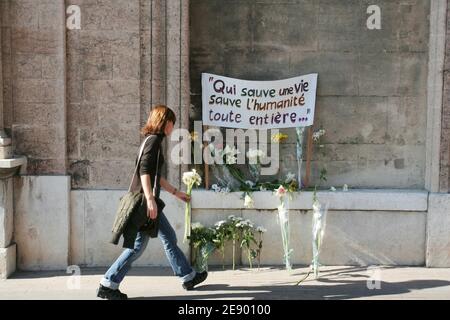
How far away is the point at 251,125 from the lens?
25.0 ft

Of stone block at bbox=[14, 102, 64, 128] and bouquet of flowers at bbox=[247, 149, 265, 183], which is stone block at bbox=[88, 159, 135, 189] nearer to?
stone block at bbox=[14, 102, 64, 128]

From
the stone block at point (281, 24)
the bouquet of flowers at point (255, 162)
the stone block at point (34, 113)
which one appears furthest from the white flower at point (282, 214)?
the stone block at point (34, 113)

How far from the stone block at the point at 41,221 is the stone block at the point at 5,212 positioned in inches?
4.8

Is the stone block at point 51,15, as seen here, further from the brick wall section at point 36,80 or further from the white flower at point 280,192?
the white flower at point 280,192

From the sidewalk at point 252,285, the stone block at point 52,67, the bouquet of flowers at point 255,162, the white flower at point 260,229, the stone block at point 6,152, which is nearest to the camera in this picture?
the sidewalk at point 252,285

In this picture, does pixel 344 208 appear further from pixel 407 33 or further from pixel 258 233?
pixel 407 33

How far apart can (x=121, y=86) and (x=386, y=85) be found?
2.98 m

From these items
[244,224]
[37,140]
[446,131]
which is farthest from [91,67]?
[446,131]

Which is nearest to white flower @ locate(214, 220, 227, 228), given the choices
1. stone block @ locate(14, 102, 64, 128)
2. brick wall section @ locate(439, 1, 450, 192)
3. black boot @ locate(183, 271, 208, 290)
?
black boot @ locate(183, 271, 208, 290)

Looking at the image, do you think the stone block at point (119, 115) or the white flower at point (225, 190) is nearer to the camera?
the stone block at point (119, 115)

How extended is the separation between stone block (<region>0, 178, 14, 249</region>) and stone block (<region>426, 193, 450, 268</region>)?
450 centimetres

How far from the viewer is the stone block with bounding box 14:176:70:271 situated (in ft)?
23.5

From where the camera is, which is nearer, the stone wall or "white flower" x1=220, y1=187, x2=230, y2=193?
"white flower" x1=220, y1=187, x2=230, y2=193

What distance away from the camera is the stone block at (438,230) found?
7305mm
